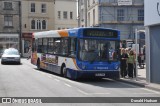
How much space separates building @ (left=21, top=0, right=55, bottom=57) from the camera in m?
67.6

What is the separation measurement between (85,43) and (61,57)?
111 inches

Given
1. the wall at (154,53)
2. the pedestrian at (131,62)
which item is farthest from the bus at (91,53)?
the wall at (154,53)

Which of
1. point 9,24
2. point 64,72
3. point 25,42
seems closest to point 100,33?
point 64,72

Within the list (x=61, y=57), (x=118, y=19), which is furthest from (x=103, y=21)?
(x=61, y=57)

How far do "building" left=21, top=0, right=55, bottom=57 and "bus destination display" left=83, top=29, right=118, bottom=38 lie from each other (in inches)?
1886

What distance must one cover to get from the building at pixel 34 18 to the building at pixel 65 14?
5717mm

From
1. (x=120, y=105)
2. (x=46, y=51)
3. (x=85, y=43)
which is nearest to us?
(x=120, y=105)

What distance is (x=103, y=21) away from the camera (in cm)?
5019

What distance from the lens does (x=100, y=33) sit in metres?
19.7

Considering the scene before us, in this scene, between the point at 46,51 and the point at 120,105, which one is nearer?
the point at 120,105

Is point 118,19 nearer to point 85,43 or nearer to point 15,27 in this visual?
point 15,27

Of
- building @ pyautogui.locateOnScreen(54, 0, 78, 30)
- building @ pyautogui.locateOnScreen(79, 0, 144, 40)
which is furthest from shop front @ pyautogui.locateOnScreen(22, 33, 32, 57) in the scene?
building @ pyautogui.locateOnScreen(79, 0, 144, 40)

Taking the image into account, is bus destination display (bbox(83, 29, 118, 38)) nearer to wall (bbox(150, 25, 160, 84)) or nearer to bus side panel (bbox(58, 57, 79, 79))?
bus side panel (bbox(58, 57, 79, 79))

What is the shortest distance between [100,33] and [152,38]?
279 cm
